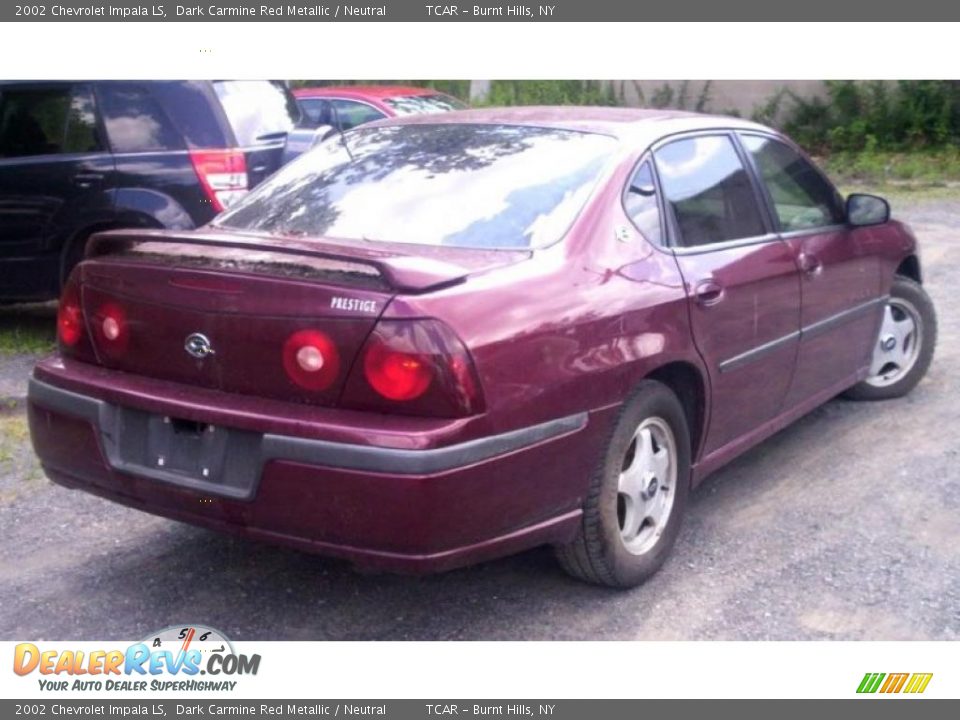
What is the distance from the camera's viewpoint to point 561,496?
346 centimetres

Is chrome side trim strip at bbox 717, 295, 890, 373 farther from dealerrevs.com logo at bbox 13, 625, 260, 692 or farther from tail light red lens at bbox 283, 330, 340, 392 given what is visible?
dealerrevs.com logo at bbox 13, 625, 260, 692

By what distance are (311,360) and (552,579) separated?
4.30 feet

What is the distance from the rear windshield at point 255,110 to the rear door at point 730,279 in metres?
3.54

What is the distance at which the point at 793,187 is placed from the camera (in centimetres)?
509

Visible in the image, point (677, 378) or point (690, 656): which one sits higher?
point (677, 378)

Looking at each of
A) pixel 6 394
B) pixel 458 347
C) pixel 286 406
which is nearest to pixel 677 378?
pixel 458 347

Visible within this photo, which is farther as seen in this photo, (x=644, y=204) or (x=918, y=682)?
(x=644, y=204)

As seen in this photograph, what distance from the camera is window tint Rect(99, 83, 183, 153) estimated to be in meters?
7.01

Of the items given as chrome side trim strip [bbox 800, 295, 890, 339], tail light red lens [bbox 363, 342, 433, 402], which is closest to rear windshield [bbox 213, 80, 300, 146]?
chrome side trim strip [bbox 800, 295, 890, 339]

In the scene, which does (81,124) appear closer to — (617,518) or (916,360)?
(617,518)

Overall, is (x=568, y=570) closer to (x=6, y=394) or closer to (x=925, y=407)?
(x=925, y=407)

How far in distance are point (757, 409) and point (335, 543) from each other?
2063mm

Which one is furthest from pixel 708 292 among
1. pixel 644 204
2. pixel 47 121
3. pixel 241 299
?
pixel 47 121

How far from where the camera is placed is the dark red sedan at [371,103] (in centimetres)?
1218
